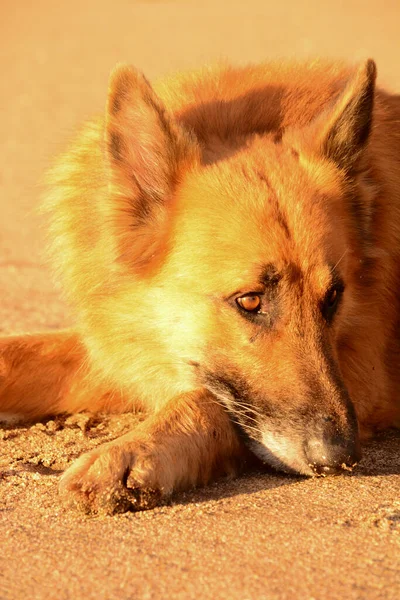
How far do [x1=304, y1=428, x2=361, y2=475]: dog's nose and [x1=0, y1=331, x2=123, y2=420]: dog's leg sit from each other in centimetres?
155

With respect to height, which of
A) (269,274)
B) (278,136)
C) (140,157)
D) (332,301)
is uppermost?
(278,136)

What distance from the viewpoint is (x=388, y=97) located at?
4.80 meters

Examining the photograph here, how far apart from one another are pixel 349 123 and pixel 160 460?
5.66 feet

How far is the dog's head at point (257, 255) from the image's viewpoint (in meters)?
3.39

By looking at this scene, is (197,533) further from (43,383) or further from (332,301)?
(43,383)

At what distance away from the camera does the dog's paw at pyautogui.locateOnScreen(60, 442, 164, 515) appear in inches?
119

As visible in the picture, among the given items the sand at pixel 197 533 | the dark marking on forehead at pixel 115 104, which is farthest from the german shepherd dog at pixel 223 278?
the sand at pixel 197 533

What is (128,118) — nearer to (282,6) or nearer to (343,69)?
(343,69)

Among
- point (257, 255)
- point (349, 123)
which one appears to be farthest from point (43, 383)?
point (349, 123)

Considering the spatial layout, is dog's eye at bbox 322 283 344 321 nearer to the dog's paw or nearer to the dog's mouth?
the dog's mouth

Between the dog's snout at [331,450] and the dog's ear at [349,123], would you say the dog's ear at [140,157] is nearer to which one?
the dog's ear at [349,123]

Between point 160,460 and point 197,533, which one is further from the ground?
point 160,460

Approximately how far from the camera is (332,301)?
3.64 meters

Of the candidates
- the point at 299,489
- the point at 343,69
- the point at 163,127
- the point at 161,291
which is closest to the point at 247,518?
the point at 299,489
